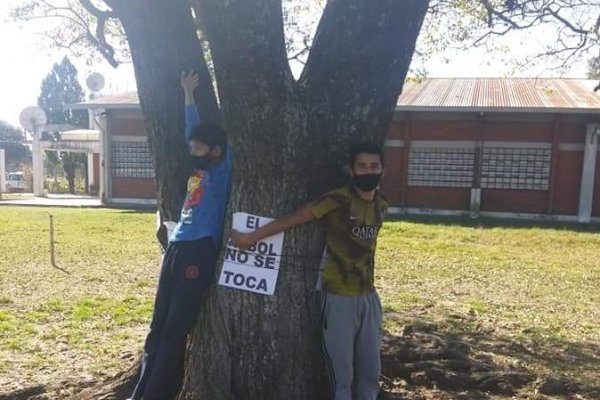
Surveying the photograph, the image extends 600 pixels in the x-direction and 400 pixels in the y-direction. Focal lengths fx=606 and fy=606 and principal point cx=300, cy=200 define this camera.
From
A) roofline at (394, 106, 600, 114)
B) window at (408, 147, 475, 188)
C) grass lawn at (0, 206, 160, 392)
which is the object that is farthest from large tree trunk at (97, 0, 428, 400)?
window at (408, 147, 475, 188)

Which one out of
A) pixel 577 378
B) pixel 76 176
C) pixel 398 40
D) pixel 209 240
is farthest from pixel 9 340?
pixel 76 176

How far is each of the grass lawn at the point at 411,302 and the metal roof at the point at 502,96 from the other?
5.56 m

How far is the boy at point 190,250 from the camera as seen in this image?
10.7 feet

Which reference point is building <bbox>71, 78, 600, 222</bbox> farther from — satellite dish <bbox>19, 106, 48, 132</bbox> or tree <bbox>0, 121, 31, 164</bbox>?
tree <bbox>0, 121, 31, 164</bbox>

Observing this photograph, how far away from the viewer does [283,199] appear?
322cm

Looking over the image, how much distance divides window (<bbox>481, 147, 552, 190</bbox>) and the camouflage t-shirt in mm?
17223

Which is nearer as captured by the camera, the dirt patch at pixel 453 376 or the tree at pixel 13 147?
the dirt patch at pixel 453 376

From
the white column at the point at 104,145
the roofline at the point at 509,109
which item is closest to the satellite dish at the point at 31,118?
the white column at the point at 104,145

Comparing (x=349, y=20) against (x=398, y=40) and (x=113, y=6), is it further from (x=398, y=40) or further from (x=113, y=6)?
(x=113, y=6)

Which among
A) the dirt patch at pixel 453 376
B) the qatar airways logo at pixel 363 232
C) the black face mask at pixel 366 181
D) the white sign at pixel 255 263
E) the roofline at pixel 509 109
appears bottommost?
the dirt patch at pixel 453 376

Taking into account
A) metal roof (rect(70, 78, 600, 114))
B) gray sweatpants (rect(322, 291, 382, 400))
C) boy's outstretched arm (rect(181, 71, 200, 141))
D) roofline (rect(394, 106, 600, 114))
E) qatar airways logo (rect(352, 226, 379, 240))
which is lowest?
gray sweatpants (rect(322, 291, 382, 400))

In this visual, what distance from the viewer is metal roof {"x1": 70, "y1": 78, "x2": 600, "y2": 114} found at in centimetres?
1830

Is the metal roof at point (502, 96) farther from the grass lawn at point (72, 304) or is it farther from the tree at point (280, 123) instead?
the tree at point (280, 123)

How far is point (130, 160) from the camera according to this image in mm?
22734
